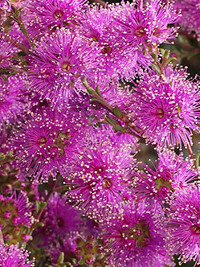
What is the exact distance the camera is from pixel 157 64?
102 centimetres

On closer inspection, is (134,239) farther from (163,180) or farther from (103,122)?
(103,122)

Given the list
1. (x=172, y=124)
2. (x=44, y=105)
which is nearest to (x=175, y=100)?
(x=172, y=124)

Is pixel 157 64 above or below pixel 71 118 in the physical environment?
above

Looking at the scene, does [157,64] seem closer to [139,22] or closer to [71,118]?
[139,22]

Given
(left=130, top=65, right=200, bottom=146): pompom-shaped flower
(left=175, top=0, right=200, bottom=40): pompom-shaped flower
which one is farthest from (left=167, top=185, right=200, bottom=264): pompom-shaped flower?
(left=175, top=0, right=200, bottom=40): pompom-shaped flower

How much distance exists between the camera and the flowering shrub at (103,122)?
989mm

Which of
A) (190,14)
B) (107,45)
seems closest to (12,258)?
(107,45)

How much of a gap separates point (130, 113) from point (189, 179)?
0.20 m

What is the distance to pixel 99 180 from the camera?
103cm

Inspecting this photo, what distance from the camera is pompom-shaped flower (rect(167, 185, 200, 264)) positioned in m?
0.99

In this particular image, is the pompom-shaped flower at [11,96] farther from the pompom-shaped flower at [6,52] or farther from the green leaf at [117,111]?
the green leaf at [117,111]

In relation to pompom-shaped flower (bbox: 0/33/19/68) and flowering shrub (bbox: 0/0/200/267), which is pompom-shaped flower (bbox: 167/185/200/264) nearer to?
flowering shrub (bbox: 0/0/200/267)

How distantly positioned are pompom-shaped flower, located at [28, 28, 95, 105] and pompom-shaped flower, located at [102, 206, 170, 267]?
33cm

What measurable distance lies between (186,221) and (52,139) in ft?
1.12
